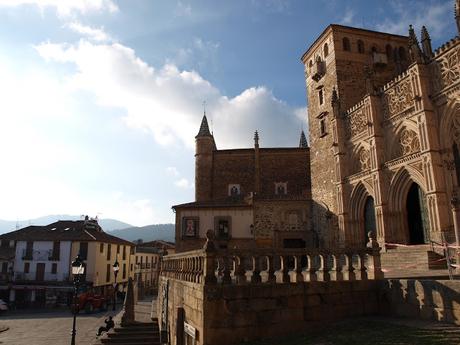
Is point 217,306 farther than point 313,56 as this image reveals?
No

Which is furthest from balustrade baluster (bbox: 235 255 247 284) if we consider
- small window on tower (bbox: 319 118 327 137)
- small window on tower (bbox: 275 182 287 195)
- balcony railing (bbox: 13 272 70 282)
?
balcony railing (bbox: 13 272 70 282)

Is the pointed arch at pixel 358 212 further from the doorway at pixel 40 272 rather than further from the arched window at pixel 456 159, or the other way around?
the doorway at pixel 40 272

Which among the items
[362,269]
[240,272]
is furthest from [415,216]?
[240,272]

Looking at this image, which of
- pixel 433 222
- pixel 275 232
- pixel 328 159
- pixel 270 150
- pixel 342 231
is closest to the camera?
pixel 433 222

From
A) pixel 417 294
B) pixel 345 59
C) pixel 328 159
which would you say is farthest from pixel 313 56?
pixel 417 294

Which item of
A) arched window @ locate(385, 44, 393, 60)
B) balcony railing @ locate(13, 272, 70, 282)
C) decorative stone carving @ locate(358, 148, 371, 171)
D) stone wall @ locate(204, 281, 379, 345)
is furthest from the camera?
balcony railing @ locate(13, 272, 70, 282)

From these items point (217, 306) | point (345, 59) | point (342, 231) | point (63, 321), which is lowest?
point (63, 321)

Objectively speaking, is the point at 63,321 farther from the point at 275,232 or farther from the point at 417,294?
the point at 417,294

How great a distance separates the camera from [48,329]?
24703 mm

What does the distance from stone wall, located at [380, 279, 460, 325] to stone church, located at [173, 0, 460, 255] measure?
6.61 metres

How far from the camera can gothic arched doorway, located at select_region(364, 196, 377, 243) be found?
73.8 feet

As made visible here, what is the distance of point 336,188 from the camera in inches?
994

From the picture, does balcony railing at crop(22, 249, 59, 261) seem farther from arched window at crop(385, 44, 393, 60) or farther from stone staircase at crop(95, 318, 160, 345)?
arched window at crop(385, 44, 393, 60)

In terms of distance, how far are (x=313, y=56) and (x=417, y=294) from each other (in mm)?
26230
